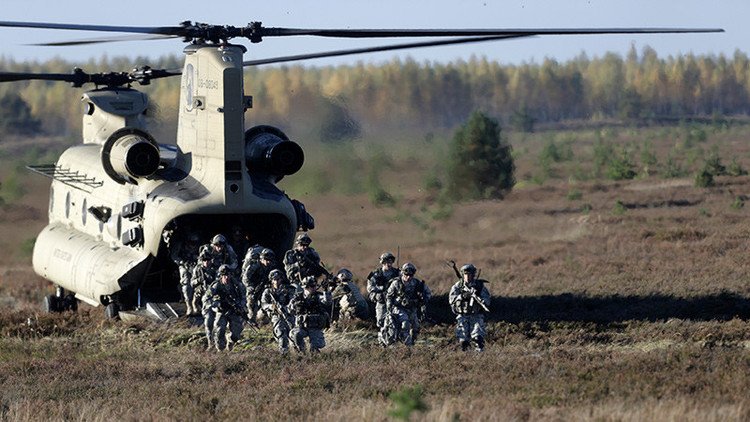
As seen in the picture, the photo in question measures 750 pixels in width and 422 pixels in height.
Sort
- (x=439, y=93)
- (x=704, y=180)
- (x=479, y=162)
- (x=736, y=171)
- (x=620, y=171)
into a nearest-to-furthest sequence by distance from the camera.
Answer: (x=439, y=93), (x=479, y=162), (x=704, y=180), (x=620, y=171), (x=736, y=171)

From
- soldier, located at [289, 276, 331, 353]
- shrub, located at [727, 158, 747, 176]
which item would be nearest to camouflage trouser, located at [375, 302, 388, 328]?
soldier, located at [289, 276, 331, 353]

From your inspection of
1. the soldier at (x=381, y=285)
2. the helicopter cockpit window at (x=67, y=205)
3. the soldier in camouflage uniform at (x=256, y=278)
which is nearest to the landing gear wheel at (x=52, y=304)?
the helicopter cockpit window at (x=67, y=205)

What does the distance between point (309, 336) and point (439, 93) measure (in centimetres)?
2153

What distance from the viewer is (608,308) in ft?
87.5

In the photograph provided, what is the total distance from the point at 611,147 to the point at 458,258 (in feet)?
113

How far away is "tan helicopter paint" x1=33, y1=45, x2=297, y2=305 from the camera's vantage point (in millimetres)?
24422

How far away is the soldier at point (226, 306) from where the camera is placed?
22.6 m

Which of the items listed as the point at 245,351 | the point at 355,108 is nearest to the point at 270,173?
the point at 245,351

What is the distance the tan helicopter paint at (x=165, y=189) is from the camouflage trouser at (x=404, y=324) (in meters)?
4.16

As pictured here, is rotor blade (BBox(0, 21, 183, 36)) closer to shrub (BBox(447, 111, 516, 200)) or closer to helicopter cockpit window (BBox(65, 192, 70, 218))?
helicopter cockpit window (BBox(65, 192, 70, 218))

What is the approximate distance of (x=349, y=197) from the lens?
35.2m

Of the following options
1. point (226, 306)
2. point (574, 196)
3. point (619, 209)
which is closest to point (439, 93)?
point (619, 209)

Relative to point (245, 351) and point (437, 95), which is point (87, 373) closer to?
point (245, 351)

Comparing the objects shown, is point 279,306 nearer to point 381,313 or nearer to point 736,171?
point 381,313
